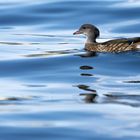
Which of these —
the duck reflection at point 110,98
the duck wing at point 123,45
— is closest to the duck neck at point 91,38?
the duck wing at point 123,45

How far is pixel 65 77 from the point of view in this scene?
1593 cm

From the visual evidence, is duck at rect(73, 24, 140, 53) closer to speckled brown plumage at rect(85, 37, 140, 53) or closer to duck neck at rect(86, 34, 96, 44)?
speckled brown plumage at rect(85, 37, 140, 53)

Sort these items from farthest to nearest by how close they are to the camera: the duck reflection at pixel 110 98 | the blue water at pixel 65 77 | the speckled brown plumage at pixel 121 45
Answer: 1. the speckled brown plumage at pixel 121 45
2. the duck reflection at pixel 110 98
3. the blue water at pixel 65 77

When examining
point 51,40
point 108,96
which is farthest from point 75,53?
point 108,96

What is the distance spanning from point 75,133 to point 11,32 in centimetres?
1255

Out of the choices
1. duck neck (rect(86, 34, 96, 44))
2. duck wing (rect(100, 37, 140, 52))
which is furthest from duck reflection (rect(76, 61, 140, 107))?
duck neck (rect(86, 34, 96, 44))

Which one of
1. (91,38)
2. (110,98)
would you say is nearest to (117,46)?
(91,38)

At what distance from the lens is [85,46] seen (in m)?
20.2

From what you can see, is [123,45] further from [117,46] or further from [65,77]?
[65,77]

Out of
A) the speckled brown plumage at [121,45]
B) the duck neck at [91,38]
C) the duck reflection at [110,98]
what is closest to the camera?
the duck reflection at [110,98]

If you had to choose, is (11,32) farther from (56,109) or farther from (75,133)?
(75,133)

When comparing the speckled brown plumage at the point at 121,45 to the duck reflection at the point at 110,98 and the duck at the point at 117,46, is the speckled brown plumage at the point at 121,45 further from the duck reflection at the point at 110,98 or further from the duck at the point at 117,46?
the duck reflection at the point at 110,98

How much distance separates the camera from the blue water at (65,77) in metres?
11.7

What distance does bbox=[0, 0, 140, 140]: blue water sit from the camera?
38.4 feet
